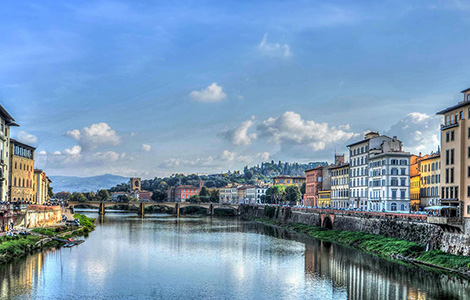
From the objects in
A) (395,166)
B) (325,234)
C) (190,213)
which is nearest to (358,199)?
(395,166)

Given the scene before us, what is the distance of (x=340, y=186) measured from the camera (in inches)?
4304

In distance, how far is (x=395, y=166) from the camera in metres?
86.2

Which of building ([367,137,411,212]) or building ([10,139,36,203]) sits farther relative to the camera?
building ([367,137,411,212])

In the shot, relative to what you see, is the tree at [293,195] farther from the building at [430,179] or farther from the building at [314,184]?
the building at [430,179]

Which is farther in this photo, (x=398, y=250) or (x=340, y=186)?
(x=340, y=186)

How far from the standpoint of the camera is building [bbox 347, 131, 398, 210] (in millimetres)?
92188

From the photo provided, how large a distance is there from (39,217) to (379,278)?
49.5m

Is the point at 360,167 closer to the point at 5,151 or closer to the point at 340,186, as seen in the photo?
the point at 340,186

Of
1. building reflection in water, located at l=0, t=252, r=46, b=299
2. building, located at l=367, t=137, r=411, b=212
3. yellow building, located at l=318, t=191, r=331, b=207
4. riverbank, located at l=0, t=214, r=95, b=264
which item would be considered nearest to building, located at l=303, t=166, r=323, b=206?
yellow building, located at l=318, t=191, r=331, b=207

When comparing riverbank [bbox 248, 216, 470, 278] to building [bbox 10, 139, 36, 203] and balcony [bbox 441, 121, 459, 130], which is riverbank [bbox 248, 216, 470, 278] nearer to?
balcony [bbox 441, 121, 459, 130]

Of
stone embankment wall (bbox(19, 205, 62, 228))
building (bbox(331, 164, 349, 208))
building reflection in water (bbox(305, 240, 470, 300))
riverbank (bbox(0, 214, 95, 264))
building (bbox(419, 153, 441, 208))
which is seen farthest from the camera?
building (bbox(331, 164, 349, 208))

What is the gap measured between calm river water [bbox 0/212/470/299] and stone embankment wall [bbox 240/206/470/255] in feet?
14.7

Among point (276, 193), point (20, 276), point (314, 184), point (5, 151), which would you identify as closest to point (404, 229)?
point (20, 276)

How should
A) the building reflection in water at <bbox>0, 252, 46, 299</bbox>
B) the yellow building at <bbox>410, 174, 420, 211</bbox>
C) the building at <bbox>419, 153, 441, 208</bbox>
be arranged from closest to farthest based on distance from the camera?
1. the building reflection in water at <bbox>0, 252, 46, 299</bbox>
2. the building at <bbox>419, 153, 441, 208</bbox>
3. the yellow building at <bbox>410, 174, 420, 211</bbox>
